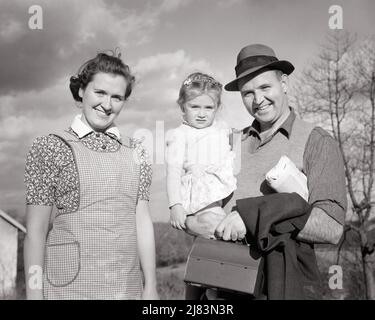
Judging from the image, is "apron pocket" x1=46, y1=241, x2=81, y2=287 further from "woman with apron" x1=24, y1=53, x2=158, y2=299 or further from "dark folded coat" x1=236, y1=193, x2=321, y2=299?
"dark folded coat" x1=236, y1=193, x2=321, y2=299

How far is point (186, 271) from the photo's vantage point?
8.04 feet

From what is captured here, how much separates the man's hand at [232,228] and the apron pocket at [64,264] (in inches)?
28.0

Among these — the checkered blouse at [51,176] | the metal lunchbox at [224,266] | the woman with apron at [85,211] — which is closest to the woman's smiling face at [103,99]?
the woman with apron at [85,211]

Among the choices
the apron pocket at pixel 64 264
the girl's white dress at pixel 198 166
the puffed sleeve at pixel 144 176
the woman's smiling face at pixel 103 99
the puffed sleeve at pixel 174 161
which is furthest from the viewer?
the puffed sleeve at pixel 174 161

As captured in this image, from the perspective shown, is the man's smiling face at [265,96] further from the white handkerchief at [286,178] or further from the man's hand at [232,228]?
the man's hand at [232,228]

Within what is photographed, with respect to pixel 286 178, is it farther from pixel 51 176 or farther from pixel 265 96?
pixel 51 176

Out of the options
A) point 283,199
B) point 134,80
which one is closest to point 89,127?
point 134,80

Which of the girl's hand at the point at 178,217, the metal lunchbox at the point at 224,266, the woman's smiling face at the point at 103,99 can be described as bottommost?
the metal lunchbox at the point at 224,266

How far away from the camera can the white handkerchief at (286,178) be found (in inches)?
94.9

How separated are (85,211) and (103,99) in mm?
580

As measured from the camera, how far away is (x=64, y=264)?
249 cm

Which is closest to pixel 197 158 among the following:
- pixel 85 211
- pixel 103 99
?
pixel 103 99
